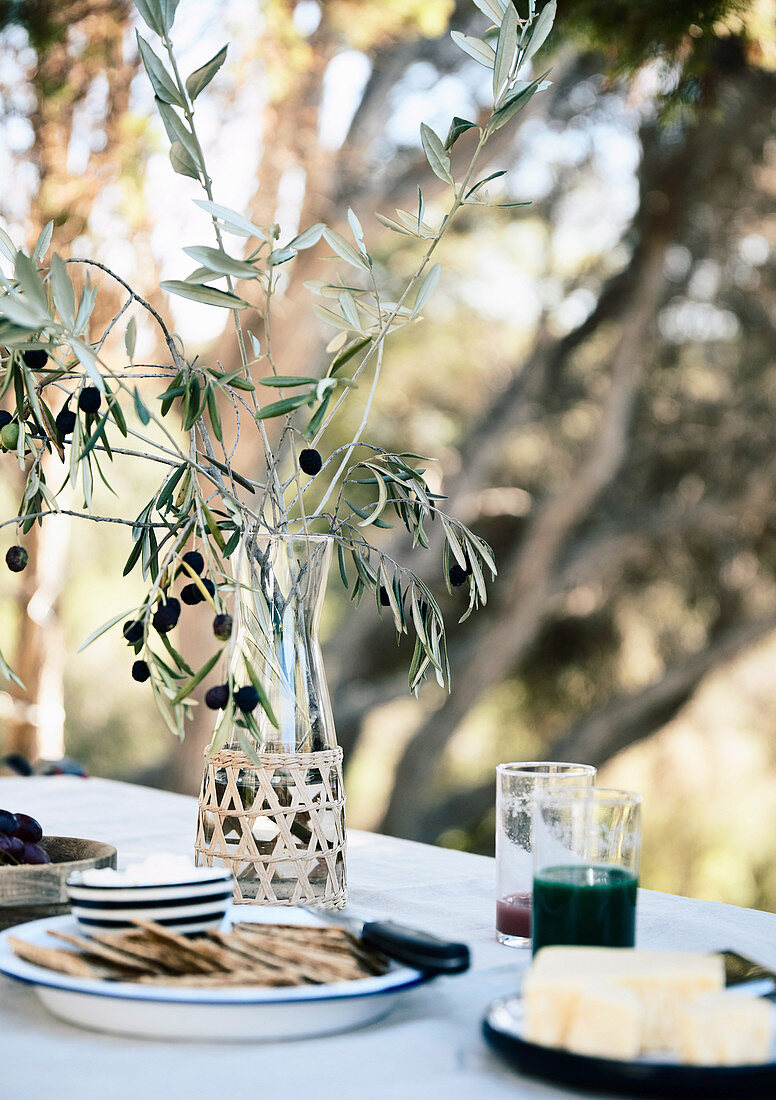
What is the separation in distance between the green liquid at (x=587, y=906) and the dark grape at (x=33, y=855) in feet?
1.15

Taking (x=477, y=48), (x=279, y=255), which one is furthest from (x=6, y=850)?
(x=477, y=48)

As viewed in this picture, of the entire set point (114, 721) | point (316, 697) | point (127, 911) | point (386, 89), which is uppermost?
point (386, 89)

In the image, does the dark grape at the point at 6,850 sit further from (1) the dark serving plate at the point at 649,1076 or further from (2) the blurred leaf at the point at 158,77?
(2) the blurred leaf at the point at 158,77

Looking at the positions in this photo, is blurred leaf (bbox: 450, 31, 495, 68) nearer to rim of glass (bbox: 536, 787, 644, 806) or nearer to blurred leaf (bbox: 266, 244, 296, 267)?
blurred leaf (bbox: 266, 244, 296, 267)

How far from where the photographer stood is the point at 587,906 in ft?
1.85

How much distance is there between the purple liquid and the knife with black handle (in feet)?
0.61

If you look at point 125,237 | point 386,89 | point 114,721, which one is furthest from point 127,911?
point 114,721

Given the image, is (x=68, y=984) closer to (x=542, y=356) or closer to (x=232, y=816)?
(x=232, y=816)

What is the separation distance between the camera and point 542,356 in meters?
4.20

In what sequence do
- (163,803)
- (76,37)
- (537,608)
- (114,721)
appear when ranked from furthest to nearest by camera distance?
(114,721) → (537,608) → (76,37) → (163,803)

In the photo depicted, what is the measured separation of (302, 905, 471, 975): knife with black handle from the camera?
0.51m

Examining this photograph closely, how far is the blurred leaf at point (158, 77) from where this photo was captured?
0.68m

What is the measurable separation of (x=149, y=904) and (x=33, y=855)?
0.19 metres

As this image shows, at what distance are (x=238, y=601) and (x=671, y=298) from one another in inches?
146
